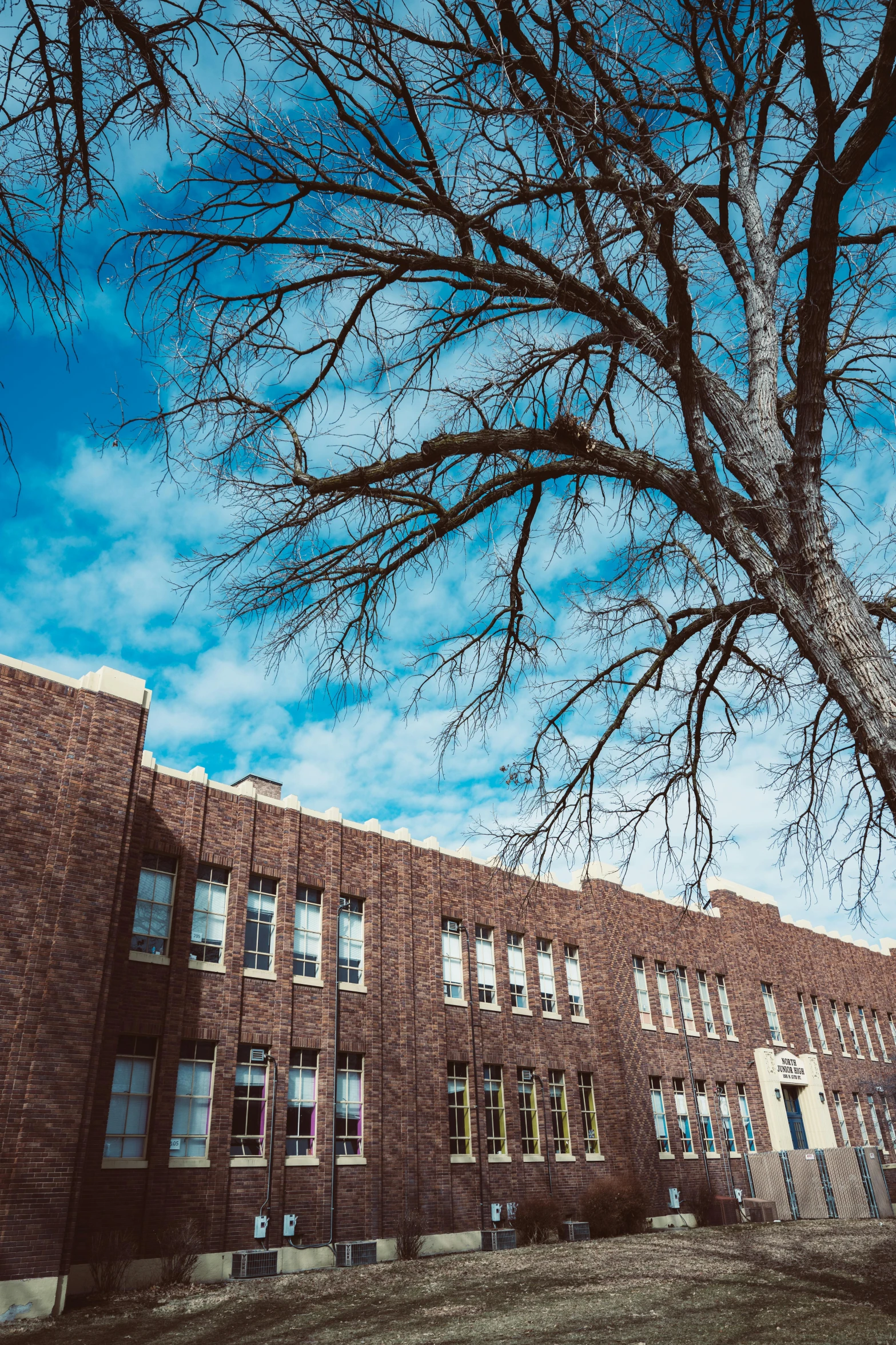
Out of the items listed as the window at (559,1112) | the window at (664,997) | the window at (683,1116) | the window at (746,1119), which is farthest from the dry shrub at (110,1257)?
the window at (746,1119)

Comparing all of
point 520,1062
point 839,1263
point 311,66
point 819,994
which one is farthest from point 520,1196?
point 311,66

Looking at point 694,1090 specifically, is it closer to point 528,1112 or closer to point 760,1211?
point 760,1211

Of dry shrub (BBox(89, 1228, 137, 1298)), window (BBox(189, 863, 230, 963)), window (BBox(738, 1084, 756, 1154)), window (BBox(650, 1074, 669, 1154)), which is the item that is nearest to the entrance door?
window (BBox(738, 1084, 756, 1154))

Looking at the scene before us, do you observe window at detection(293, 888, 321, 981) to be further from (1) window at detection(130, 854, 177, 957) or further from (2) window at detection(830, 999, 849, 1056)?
(2) window at detection(830, 999, 849, 1056)

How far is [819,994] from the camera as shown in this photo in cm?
4044

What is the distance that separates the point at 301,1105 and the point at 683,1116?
15.7m

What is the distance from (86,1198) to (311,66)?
17035 mm

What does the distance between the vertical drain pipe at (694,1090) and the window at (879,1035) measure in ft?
57.5

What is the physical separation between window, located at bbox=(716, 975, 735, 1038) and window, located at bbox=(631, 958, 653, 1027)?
4881mm

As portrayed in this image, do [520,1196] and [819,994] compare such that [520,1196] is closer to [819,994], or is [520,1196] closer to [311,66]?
[819,994]

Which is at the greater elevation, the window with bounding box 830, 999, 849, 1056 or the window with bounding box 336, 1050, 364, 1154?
the window with bounding box 830, 999, 849, 1056

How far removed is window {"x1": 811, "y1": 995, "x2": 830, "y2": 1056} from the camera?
39219 mm

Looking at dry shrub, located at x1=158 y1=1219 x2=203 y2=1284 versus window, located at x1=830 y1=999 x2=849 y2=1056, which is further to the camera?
window, located at x1=830 y1=999 x2=849 y2=1056

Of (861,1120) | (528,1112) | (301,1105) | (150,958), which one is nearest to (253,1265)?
A: (301,1105)
